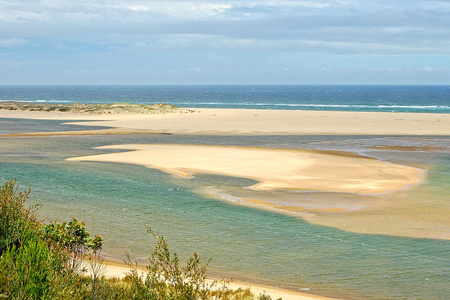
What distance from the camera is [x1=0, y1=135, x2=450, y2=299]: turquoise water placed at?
47.5 ft

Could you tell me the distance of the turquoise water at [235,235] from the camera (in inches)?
569

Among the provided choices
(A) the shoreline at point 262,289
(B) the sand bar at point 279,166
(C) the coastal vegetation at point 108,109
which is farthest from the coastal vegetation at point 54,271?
(C) the coastal vegetation at point 108,109

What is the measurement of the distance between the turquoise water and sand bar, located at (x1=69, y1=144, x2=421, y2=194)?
5.00 feet

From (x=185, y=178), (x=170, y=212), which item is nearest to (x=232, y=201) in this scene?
(x=170, y=212)

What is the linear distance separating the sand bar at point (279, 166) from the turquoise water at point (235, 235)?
1.52m

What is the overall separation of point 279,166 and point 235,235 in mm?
13729

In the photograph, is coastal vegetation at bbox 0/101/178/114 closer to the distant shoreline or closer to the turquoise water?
the distant shoreline

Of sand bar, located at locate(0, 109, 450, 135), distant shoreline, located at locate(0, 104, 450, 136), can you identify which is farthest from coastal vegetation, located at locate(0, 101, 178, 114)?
sand bar, located at locate(0, 109, 450, 135)

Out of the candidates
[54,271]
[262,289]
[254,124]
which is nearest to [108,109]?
[254,124]

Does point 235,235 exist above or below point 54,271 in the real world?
below

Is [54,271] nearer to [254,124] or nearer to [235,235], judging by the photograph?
[235,235]

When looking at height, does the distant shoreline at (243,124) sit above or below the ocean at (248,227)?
above

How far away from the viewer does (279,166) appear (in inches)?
1251

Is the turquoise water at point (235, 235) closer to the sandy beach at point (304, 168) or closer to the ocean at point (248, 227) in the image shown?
the ocean at point (248, 227)
